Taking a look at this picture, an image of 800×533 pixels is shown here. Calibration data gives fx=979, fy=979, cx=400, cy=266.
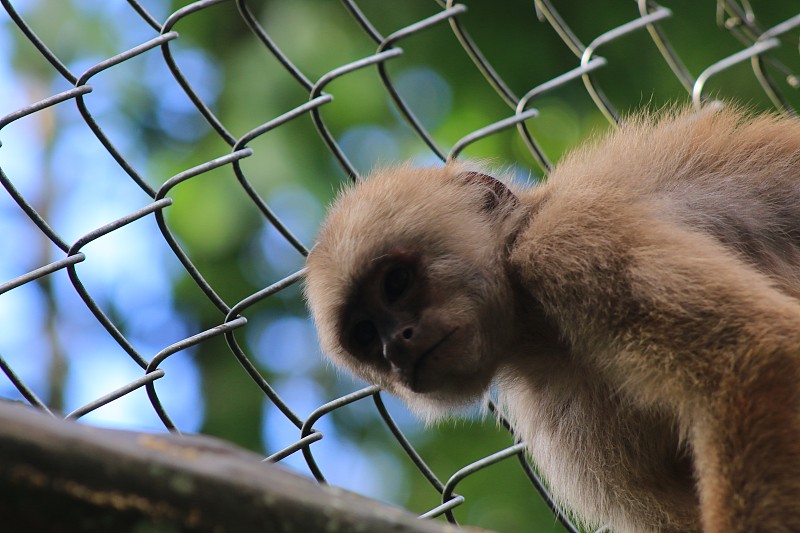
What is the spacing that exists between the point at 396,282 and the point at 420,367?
14.1 inches

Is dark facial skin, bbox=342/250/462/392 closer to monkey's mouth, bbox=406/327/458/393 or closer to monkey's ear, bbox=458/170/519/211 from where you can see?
monkey's mouth, bbox=406/327/458/393

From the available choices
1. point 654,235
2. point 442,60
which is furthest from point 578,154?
point 442,60

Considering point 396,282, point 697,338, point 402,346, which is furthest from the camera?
point 396,282

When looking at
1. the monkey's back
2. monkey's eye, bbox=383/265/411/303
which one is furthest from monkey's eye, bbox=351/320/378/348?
the monkey's back

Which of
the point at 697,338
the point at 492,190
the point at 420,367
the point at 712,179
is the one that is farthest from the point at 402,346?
the point at 712,179

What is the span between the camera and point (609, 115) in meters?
5.22

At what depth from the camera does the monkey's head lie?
3787 millimetres

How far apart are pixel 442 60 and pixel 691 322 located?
4140 millimetres

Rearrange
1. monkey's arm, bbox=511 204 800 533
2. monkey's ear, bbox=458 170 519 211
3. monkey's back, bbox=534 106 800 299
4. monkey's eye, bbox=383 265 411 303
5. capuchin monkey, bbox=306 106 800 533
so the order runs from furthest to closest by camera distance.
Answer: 1. monkey's ear, bbox=458 170 519 211
2. monkey's eye, bbox=383 265 411 303
3. monkey's back, bbox=534 106 800 299
4. capuchin monkey, bbox=306 106 800 533
5. monkey's arm, bbox=511 204 800 533

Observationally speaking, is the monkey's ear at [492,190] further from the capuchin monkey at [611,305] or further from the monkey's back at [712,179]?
the monkey's back at [712,179]

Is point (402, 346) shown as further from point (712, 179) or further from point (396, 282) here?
point (712, 179)

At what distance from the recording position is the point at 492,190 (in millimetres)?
4195

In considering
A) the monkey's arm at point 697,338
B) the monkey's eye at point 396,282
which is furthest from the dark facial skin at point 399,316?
the monkey's arm at point 697,338

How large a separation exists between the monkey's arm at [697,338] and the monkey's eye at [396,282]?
1.70ft
